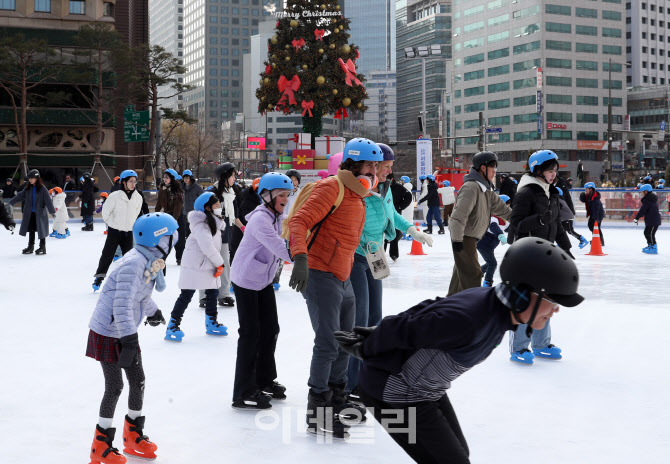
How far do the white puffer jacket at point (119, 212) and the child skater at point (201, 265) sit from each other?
3.21 meters

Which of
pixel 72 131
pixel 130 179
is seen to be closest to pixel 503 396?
pixel 130 179

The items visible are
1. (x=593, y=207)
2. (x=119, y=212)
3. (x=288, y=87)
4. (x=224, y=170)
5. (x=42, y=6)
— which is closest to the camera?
(x=224, y=170)

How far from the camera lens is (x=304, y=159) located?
19703mm

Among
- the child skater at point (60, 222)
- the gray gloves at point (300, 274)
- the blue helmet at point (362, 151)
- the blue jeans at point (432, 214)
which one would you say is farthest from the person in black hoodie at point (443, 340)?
the child skater at point (60, 222)

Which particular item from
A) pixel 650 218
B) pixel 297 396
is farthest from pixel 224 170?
pixel 650 218

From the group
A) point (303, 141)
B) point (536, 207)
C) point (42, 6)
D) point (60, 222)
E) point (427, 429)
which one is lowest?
point (427, 429)

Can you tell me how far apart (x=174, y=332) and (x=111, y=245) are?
353 cm

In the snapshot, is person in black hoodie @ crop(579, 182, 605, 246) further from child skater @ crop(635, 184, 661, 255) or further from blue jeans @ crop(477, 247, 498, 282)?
blue jeans @ crop(477, 247, 498, 282)

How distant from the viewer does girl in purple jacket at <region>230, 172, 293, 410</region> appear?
4574 millimetres

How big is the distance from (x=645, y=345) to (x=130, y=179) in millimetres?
6974

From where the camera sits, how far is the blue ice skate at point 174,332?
21.8ft

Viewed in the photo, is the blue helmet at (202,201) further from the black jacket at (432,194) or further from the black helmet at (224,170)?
the black jacket at (432,194)

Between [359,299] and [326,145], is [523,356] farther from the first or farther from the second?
[326,145]

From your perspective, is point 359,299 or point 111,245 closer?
point 359,299
